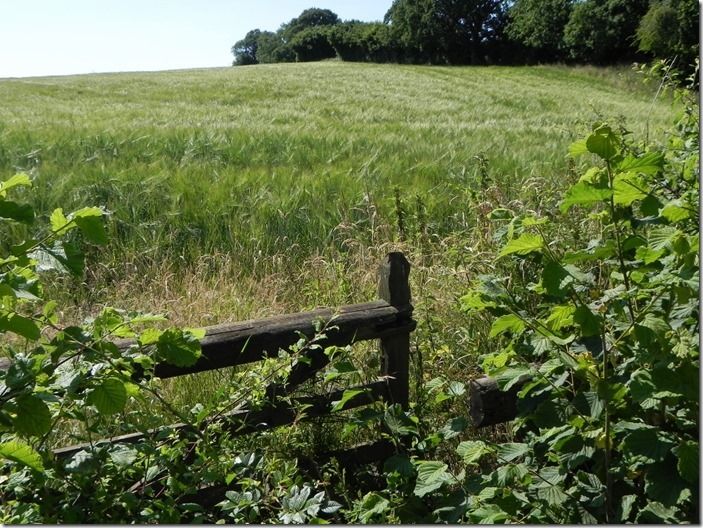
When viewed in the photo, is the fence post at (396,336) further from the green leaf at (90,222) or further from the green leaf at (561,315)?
the green leaf at (90,222)

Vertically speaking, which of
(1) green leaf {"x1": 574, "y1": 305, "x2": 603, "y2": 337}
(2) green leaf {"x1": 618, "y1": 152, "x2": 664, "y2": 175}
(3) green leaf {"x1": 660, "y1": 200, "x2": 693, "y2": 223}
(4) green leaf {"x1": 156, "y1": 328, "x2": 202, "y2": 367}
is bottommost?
(4) green leaf {"x1": 156, "y1": 328, "x2": 202, "y2": 367}

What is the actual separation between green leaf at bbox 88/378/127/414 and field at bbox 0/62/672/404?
108 cm

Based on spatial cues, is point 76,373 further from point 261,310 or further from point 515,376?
point 261,310

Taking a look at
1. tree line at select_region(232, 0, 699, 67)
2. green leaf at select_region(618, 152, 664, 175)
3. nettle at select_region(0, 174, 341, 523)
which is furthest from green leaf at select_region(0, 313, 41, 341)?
tree line at select_region(232, 0, 699, 67)

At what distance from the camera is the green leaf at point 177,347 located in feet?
5.25

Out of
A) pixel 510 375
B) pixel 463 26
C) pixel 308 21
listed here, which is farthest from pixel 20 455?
pixel 463 26

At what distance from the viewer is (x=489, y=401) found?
213 centimetres

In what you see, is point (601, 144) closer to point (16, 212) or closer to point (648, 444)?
point (648, 444)

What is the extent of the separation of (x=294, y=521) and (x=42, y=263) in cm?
87

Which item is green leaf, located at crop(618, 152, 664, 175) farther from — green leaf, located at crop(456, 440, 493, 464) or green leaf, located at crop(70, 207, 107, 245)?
green leaf, located at crop(70, 207, 107, 245)

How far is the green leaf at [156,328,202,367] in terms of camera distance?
1.60 metres

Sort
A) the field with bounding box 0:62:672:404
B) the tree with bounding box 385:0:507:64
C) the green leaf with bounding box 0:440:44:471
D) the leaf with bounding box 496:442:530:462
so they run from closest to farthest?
the green leaf with bounding box 0:440:44:471
the leaf with bounding box 496:442:530:462
the field with bounding box 0:62:672:404
the tree with bounding box 385:0:507:64

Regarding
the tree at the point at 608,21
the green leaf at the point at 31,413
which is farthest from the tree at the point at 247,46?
the tree at the point at 608,21

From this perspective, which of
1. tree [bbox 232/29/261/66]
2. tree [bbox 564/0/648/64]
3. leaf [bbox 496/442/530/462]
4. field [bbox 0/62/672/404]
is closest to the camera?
leaf [bbox 496/442/530/462]
